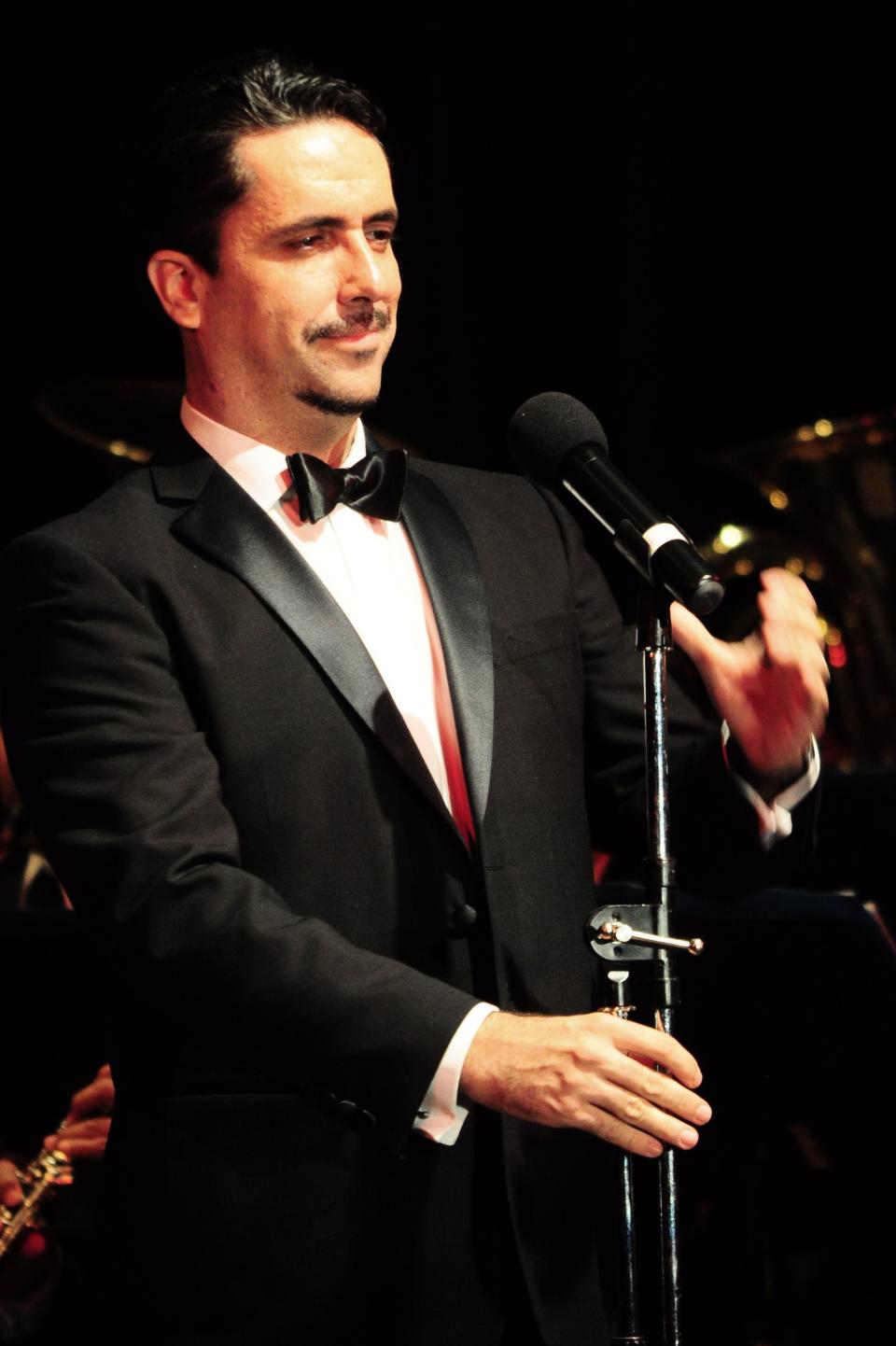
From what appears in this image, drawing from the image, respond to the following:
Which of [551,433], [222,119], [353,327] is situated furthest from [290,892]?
[222,119]

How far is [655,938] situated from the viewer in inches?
51.6

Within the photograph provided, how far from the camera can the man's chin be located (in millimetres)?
1748

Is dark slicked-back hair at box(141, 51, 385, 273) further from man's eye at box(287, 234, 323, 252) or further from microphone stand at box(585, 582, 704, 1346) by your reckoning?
microphone stand at box(585, 582, 704, 1346)

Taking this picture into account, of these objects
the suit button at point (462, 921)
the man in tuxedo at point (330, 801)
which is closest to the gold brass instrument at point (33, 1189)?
the man in tuxedo at point (330, 801)

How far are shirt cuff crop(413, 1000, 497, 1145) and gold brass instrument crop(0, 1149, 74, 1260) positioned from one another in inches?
44.7

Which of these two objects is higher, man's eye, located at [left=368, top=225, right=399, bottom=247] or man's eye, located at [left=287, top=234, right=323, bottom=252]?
man's eye, located at [left=368, top=225, right=399, bottom=247]

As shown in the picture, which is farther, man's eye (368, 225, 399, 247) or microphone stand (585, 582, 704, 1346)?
man's eye (368, 225, 399, 247)

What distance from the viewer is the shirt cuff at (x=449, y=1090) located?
1.37m

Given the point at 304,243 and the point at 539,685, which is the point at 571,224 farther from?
the point at 539,685

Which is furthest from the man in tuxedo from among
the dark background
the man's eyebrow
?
the dark background

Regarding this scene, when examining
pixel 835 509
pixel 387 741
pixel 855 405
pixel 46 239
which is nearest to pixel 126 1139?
pixel 387 741

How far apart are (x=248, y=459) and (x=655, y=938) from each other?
76cm

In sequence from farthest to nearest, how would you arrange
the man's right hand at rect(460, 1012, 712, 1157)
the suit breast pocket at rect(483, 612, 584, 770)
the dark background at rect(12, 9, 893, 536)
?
the dark background at rect(12, 9, 893, 536)
the suit breast pocket at rect(483, 612, 584, 770)
the man's right hand at rect(460, 1012, 712, 1157)

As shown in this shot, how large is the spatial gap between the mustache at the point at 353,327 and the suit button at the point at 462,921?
62 centimetres
